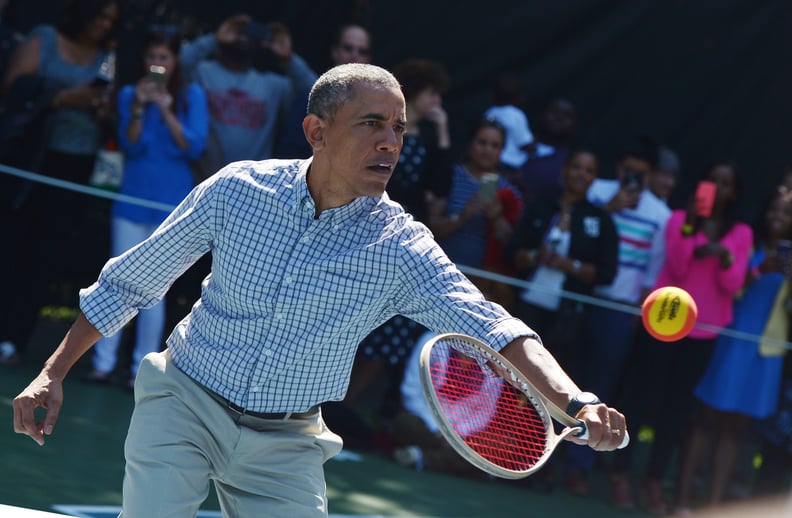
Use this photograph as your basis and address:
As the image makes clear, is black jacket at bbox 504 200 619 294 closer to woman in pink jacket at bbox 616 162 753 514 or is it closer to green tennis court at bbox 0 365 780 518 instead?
woman in pink jacket at bbox 616 162 753 514

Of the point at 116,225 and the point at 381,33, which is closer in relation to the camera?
the point at 116,225

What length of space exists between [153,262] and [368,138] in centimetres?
74

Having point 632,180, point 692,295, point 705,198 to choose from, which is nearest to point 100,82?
point 632,180

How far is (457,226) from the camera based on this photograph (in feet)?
25.3

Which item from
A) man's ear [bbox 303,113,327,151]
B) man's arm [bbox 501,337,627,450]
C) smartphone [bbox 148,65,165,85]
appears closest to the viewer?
man's arm [bbox 501,337,627,450]

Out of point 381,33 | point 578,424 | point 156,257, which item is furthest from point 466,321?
point 381,33

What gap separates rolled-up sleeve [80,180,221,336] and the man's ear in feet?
1.05

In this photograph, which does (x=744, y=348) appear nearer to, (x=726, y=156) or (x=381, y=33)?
Answer: (x=726, y=156)

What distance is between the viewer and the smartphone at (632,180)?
8109mm

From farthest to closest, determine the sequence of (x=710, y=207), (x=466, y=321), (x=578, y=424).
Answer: (x=710, y=207) < (x=466, y=321) < (x=578, y=424)

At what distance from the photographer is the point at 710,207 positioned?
7777 mm

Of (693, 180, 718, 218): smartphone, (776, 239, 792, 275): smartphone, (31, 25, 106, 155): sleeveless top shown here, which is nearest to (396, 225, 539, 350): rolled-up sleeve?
(693, 180, 718, 218): smartphone

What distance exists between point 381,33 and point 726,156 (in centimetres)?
297

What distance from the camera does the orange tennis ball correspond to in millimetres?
5332
